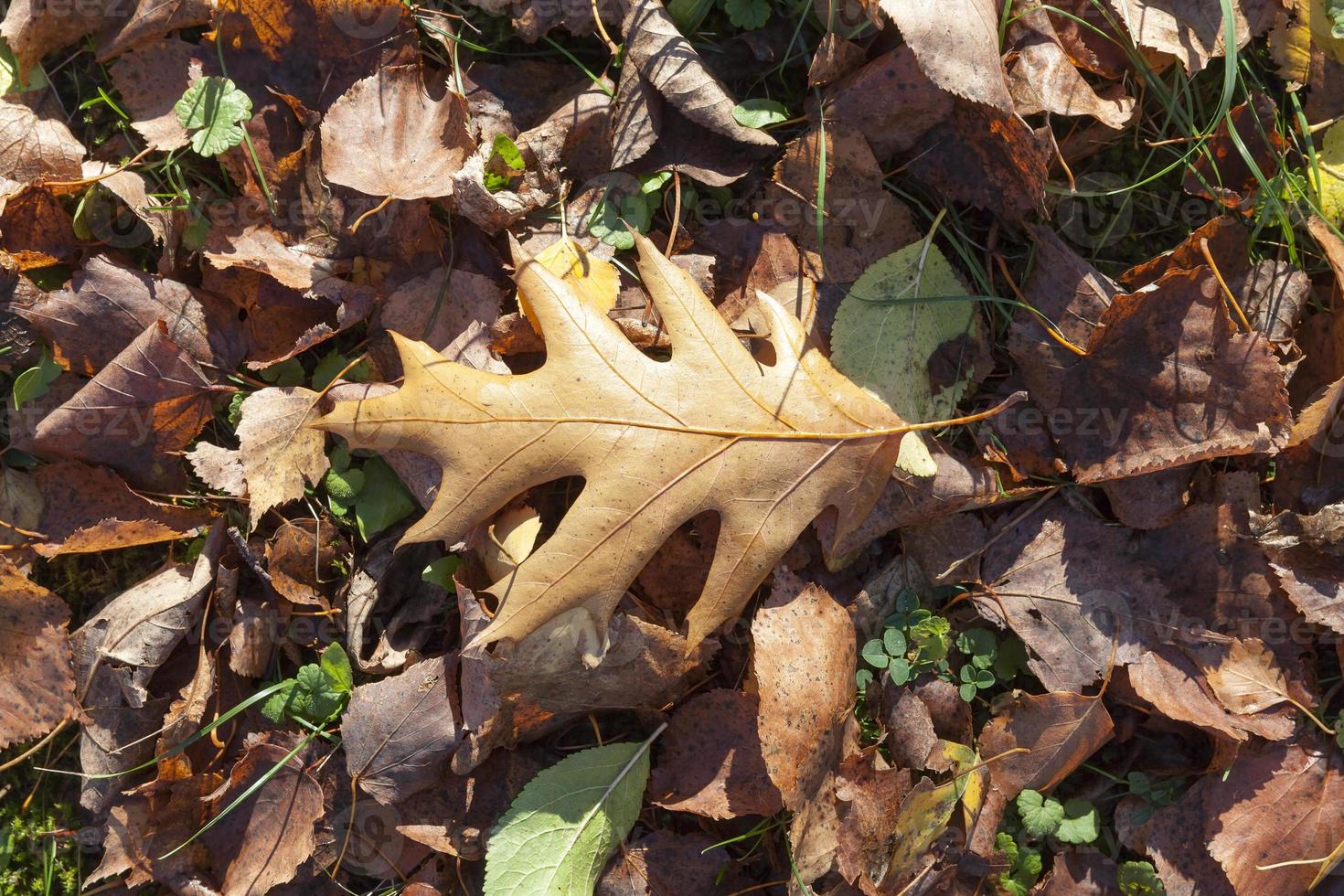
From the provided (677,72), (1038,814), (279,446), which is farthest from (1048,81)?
(279,446)

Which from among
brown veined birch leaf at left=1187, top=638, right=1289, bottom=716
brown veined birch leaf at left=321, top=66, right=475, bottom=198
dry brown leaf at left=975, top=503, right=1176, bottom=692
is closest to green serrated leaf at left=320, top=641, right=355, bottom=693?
brown veined birch leaf at left=321, top=66, right=475, bottom=198

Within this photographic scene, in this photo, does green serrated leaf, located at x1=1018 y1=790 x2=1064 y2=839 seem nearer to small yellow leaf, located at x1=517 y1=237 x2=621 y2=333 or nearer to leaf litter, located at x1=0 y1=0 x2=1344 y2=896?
leaf litter, located at x1=0 y1=0 x2=1344 y2=896

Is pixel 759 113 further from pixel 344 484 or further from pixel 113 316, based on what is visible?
pixel 113 316

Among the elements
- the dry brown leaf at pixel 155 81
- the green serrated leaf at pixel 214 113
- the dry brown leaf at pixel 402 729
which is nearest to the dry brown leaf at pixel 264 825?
the dry brown leaf at pixel 402 729

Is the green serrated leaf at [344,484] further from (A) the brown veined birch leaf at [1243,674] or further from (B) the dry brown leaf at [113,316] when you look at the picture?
(A) the brown veined birch leaf at [1243,674]

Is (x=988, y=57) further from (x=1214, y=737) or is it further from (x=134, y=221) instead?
(x=134, y=221)
